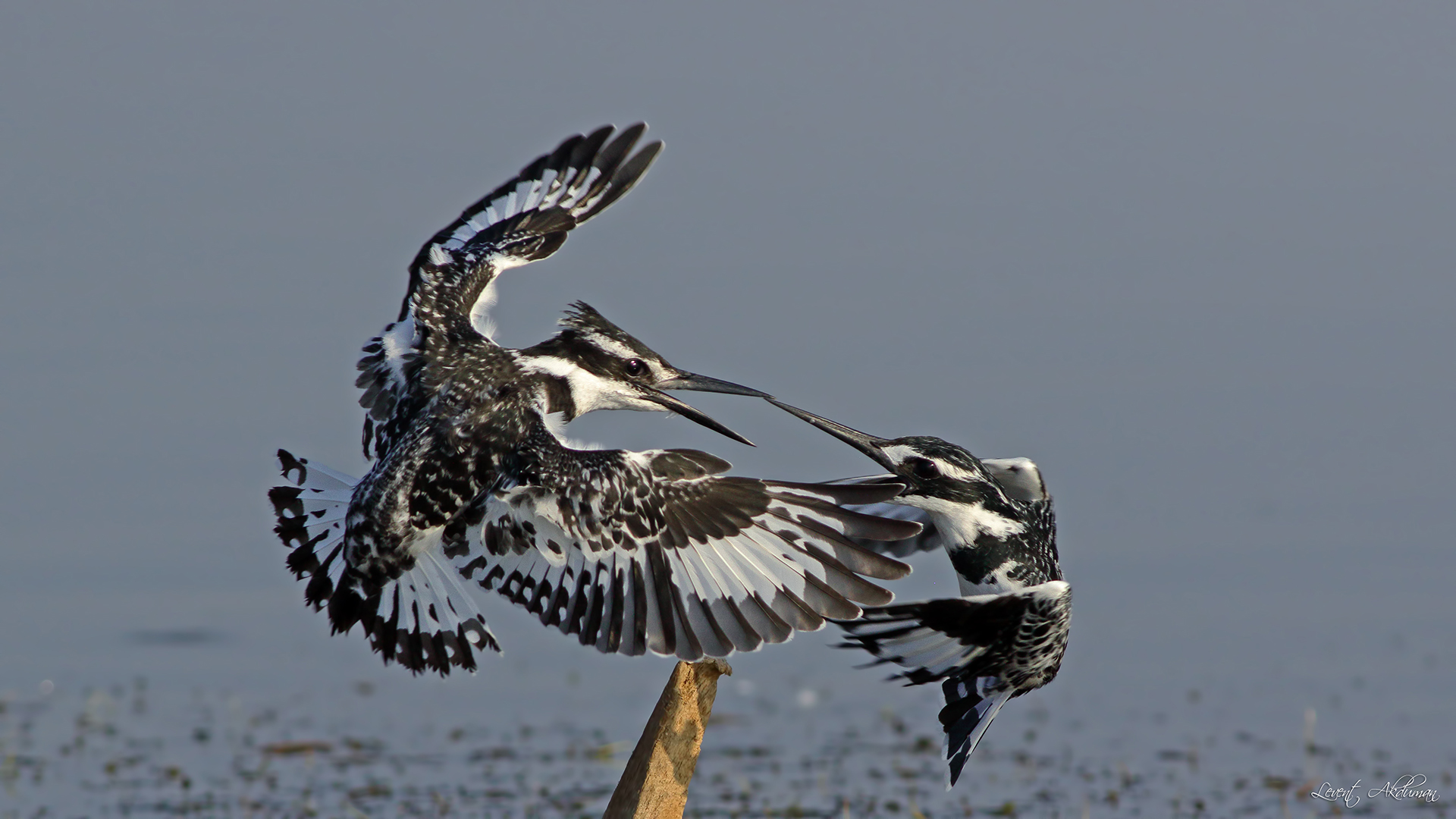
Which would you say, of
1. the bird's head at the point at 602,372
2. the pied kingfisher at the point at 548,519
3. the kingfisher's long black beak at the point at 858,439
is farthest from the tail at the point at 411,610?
the kingfisher's long black beak at the point at 858,439

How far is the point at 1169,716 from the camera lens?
29.3 ft

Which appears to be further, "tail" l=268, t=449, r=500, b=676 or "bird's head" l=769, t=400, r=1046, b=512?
"tail" l=268, t=449, r=500, b=676

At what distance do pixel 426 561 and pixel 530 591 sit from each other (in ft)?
2.09

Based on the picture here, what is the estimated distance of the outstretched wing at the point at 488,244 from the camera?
20.6 ft

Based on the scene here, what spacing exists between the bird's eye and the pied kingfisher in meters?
0.20

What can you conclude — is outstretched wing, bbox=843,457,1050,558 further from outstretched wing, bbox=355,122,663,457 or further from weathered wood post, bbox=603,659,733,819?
outstretched wing, bbox=355,122,663,457

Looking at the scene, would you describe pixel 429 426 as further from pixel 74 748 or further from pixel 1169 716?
pixel 1169 716

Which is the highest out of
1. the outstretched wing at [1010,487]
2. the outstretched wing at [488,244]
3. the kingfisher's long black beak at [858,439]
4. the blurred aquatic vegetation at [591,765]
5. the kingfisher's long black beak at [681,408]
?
the outstretched wing at [488,244]

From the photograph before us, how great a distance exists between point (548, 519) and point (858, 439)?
1.11 m

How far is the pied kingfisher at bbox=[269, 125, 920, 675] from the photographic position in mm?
5086

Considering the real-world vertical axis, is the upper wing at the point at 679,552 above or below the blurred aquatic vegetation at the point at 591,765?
above

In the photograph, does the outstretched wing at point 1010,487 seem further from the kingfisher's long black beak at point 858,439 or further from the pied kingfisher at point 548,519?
the pied kingfisher at point 548,519

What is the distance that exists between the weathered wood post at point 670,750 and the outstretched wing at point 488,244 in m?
1.62

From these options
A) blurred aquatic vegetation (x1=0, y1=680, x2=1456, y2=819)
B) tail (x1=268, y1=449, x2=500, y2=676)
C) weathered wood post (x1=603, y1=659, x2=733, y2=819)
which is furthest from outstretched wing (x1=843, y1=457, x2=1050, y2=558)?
blurred aquatic vegetation (x1=0, y1=680, x2=1456, y2=819)
